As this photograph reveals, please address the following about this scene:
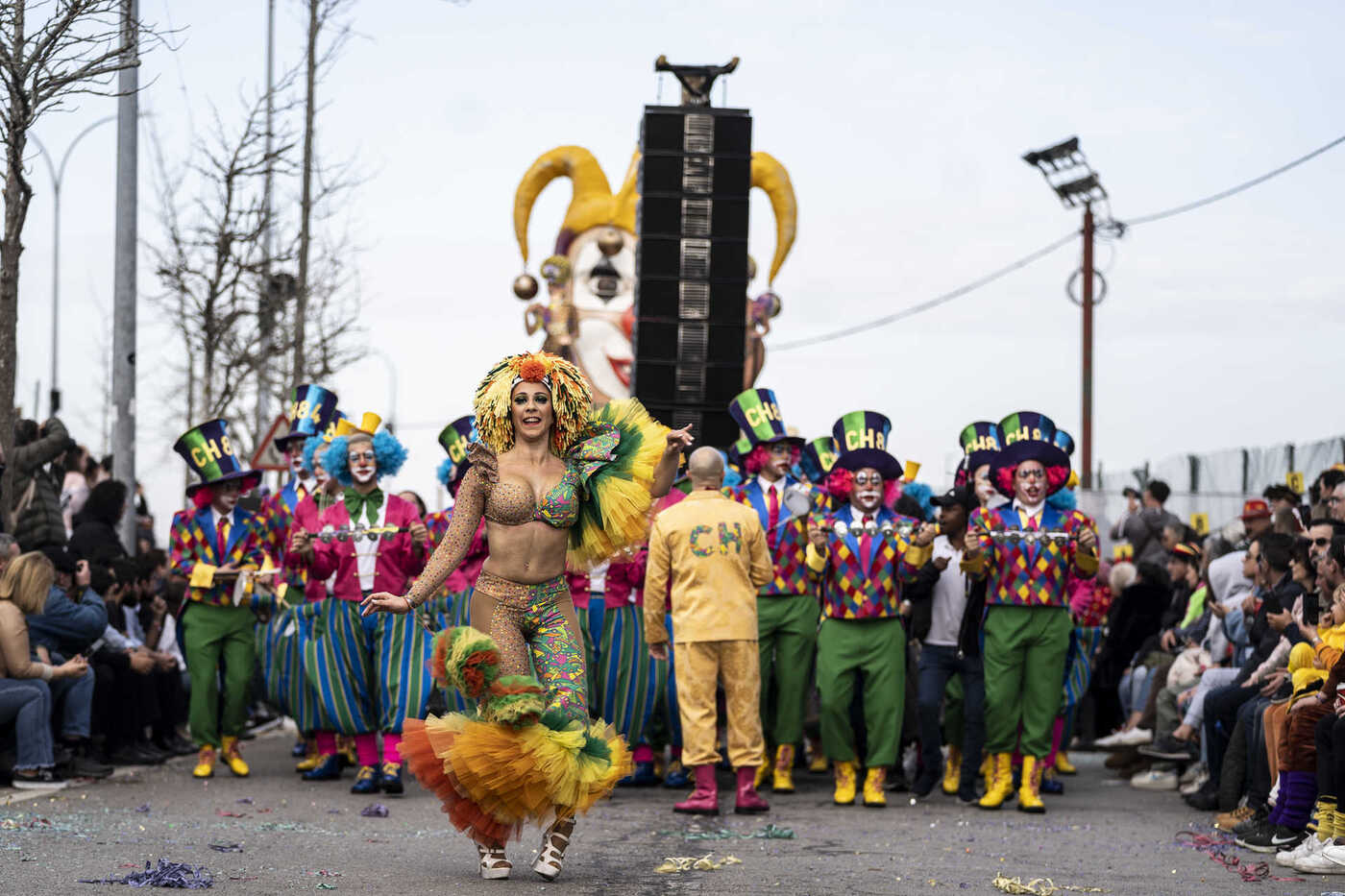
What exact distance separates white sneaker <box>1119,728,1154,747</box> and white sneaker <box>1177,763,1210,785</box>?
1.21 ft

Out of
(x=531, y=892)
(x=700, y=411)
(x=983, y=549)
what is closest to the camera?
(x=531, y=892)

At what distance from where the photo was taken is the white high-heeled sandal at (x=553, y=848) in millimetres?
7883

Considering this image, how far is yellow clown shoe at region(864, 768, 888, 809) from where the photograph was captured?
1150cm

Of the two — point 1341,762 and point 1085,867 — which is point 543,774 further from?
point 1341,762

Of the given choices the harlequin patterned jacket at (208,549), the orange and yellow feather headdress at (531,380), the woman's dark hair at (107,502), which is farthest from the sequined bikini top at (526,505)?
the woman's dark hair at (107,502)

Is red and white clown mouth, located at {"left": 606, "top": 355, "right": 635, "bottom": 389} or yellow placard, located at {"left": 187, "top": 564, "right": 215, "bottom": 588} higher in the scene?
red and white clown mouth, located at {"left": 606, "top": 355, "right": 635, "bottom": 389}

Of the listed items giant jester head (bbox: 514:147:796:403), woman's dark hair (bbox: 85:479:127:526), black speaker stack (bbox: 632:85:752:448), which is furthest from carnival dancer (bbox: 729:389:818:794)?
giant jester head (bbox: 514:147:796:403)

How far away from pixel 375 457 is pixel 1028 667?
4154mm

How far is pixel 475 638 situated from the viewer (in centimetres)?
779

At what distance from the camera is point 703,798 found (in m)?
10.8

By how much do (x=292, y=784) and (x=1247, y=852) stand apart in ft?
19.2

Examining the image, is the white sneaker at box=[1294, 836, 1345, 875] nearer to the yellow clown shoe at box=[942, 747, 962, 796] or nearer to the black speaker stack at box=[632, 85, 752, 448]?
the yellow clown shoe at box=[942, 747, 962, 796]

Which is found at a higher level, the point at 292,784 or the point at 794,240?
the point at 794,240

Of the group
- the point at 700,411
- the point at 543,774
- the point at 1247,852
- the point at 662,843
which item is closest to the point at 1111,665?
the point at 700,411
